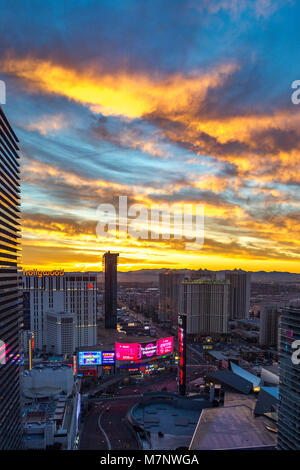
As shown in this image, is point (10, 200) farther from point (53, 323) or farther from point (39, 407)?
point (53, 323)

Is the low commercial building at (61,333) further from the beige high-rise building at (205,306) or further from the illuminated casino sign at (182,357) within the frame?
the beige high-rise building at (205,306)

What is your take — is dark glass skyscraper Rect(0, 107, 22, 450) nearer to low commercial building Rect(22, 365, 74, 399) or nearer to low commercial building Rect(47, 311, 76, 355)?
low commercial building Rect(22, 365, 74, 399)

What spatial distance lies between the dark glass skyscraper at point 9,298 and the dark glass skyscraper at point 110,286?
62860 mm

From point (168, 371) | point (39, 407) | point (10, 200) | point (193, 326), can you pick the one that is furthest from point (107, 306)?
point (10, 200)

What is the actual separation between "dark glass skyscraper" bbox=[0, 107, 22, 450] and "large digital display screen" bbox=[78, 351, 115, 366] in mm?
28693

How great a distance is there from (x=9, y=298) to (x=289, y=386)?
21630 mm

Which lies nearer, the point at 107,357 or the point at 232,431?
the point at 232,431

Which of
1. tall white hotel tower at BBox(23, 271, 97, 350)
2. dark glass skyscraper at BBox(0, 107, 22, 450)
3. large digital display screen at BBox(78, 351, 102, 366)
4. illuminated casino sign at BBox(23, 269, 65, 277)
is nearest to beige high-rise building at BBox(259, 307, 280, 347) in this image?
tall white hotel tower at BBox(23, 271, 97, 350)

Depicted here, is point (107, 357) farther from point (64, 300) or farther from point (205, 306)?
point (205, 306)

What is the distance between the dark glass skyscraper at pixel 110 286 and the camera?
92875 mm

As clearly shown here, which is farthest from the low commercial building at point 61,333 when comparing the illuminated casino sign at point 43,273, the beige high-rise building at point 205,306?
the beige high-rise building at point 205,306

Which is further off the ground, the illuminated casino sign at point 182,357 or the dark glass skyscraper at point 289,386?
the dark glass skyscraper at point 289,386

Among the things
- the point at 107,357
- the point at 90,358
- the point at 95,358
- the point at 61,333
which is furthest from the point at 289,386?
the point at 61,333

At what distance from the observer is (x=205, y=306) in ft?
289
